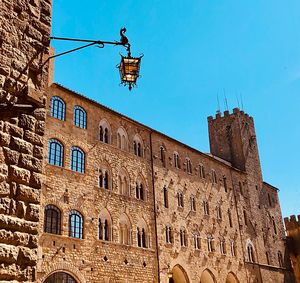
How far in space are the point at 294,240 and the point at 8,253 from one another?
144ft

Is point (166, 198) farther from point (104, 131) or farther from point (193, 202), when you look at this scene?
point (104, 131)

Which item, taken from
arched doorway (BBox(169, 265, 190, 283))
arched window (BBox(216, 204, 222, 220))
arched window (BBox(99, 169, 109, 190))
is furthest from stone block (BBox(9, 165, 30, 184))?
arched window (BBox(216, 204, 222, 220))

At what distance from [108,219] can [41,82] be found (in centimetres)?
1835

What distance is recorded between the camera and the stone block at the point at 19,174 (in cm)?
535

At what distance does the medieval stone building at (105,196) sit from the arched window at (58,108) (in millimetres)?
57

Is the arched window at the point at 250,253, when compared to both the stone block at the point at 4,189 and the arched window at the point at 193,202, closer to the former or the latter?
the arched window at the point at 193,202

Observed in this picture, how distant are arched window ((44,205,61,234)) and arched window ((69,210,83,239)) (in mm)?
772

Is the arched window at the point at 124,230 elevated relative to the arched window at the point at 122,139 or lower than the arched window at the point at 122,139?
lower

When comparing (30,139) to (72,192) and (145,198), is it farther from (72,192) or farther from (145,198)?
(145,198)

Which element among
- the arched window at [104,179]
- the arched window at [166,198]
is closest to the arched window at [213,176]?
the arched window at [166,198]

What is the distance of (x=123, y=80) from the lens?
7945 mm

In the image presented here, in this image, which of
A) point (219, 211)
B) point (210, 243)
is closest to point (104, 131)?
point (210, 243)

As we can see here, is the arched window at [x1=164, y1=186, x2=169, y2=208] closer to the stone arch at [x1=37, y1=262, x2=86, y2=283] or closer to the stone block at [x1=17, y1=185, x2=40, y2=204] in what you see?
the stone arch at [x1=37, y1=262, x2=86, y2=283]

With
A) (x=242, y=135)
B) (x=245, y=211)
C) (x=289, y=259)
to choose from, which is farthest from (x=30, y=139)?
(x=289, y=259)
